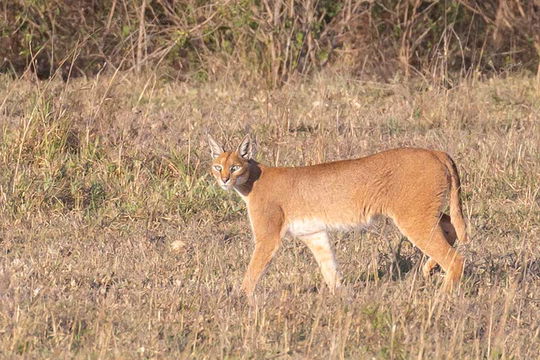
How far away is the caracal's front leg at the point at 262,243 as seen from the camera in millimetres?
5977

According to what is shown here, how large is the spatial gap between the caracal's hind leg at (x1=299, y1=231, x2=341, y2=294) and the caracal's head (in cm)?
50

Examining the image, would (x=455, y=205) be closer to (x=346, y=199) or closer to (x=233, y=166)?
(x=346, y=199)

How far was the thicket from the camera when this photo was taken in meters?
12.7

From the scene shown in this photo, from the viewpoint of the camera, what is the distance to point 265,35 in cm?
1262

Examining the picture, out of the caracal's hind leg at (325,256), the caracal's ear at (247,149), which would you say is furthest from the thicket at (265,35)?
the caracal's hind leg at (325,256)

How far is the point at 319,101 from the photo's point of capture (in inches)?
444

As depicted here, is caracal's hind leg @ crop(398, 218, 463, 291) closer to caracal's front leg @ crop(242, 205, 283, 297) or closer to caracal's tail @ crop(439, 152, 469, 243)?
caracal's tail @ crop(439, 152, 469, 243)

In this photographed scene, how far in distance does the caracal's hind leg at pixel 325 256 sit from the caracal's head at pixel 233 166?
0.50 m

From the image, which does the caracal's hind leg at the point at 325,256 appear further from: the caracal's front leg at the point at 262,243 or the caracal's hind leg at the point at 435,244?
the caracal's hind leg at the point at 435,244

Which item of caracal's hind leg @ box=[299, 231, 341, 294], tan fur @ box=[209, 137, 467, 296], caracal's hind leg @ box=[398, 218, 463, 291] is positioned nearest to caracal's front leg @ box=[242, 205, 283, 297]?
tan fur @ box=[209, 137, 467, 296]

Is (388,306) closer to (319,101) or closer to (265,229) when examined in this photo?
(265,229)

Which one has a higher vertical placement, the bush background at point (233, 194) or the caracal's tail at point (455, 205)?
the caracal's tail at point (455, 205)

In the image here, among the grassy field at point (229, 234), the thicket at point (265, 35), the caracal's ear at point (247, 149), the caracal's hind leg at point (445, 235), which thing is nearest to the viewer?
the grassy field at point (229, 234)

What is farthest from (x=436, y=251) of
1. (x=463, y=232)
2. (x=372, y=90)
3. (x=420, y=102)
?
(x=372, y=90)
